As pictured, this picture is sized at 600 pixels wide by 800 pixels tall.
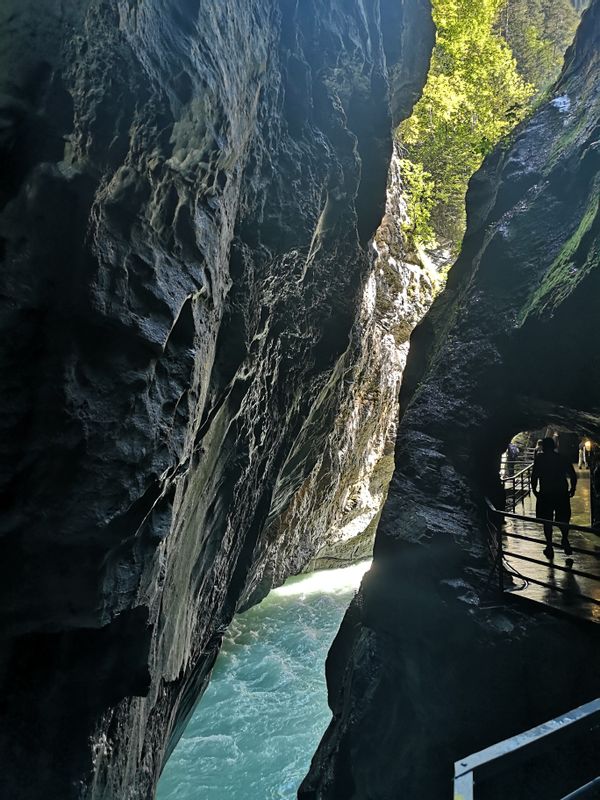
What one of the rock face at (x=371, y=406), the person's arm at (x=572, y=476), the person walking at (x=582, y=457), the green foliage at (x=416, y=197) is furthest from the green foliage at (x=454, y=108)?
the person walking at (x=582, y=457)

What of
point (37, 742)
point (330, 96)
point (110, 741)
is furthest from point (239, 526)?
point (330, 96)

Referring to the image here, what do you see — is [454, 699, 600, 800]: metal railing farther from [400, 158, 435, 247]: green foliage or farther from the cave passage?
[400, 158, 435, 247]: green foliage

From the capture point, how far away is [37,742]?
12.1 ft

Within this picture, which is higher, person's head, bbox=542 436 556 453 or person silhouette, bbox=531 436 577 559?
person's head, bbox=542 436 556 453

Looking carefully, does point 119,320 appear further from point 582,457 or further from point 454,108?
point 582,457

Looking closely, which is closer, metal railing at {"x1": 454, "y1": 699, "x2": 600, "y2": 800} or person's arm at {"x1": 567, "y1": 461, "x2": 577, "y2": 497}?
metal railing at {"x1": 454, "y1": 699, "x2": 600, "y2": 800}

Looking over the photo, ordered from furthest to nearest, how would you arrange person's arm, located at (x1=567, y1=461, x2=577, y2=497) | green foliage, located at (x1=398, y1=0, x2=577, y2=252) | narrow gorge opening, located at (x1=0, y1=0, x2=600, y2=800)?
green foliage, located at (x1=398, y1=0, x2=577, y2=252) < person's arm, located at (x1=567, y1=461, x2=577, y2=497) < narrow gorge opening, located at (x1=0, y1=0, x2=600, y2=800)

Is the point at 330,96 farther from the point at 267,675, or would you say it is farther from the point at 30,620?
the point at 267,675

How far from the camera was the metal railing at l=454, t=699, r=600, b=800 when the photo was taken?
185cm

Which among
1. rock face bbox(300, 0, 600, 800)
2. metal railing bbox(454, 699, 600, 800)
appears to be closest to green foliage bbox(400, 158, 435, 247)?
rock face bbox(300, 0, 600, 800)

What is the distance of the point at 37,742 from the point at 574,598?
5.42 metres

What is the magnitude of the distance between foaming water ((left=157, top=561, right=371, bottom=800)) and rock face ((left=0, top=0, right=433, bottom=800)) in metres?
3.57

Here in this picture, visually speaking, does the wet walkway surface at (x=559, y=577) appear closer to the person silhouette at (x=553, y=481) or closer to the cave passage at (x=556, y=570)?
the cave passage at (x=556, y=570)

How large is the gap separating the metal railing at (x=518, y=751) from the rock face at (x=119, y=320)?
2.47m
